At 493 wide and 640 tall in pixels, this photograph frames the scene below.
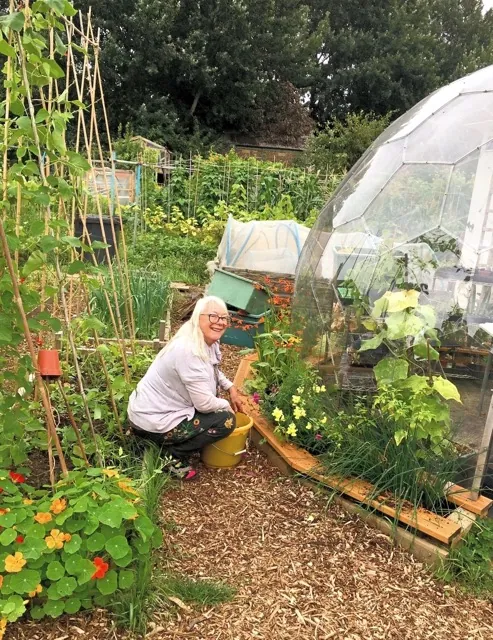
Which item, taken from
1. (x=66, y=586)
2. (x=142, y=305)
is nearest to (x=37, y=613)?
(x=66, y=586)

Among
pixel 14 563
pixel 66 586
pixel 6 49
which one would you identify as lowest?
pixel 66 586

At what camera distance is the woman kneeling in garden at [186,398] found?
2.98 meters

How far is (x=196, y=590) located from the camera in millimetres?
2199

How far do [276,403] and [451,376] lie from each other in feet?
3.68

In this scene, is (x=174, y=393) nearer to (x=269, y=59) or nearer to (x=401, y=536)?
(x=401, y=536)

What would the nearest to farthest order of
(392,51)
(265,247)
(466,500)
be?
(466,500) → (265,247) → (392,51)

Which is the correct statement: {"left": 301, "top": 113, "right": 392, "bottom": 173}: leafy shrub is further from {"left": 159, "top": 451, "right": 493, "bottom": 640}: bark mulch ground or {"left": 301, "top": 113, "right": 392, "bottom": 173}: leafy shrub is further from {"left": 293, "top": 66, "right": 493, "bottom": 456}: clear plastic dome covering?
{"left": 159, "top": 451, "right": 493, "bottom": 640}: bark mulch ground

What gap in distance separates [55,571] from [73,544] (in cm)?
12

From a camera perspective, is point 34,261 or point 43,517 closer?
point 43,517

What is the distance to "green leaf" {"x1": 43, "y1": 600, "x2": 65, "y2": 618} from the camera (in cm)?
193

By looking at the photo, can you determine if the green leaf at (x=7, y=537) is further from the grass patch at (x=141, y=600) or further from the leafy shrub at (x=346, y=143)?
the leafy shrub at (x=346, y=143)

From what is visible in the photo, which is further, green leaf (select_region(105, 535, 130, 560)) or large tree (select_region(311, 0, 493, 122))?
large tree (select_region(311, 0, 493, 122))

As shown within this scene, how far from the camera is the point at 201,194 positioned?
1087 centimetres

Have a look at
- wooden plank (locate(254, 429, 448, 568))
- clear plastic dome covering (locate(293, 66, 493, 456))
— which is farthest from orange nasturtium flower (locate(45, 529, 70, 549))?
clear plastic dome covering (locate(293, 66, 493, 456))
